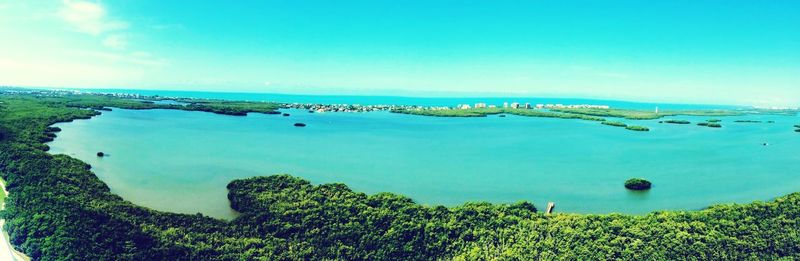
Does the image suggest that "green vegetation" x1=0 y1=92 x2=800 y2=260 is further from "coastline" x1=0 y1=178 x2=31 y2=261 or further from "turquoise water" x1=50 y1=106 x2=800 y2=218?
"turquoise water" x1=50 y1=106 x2=800 y2=218

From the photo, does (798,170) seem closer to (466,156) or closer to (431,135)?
(466,156)

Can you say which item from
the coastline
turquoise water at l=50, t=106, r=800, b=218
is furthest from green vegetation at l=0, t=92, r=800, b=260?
turquoise water at l=50, t=106, r=800, b=218

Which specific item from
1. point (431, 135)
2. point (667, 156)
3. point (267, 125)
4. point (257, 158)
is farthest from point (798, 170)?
point (267, 125)

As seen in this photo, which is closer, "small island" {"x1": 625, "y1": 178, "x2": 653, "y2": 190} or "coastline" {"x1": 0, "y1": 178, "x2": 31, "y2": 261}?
"coastline" {"x1": 0, "y1": 178, "x2": 31, "y2": 261}

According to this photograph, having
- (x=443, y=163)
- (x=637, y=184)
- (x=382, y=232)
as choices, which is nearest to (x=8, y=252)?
(x=382, y=232)

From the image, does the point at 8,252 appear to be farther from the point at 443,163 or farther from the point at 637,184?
→ the point at 637,184

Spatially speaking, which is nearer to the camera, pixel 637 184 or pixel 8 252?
pixel 8 252
